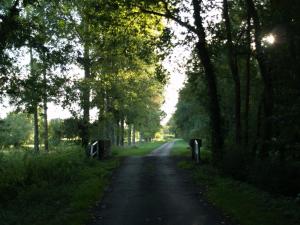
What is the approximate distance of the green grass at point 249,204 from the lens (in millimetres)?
10021

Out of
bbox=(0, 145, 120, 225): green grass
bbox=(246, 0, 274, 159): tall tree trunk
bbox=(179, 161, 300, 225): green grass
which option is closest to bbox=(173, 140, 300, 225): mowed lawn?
bbox=(179, 161, 300, 225): green grass

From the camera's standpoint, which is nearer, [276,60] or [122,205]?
[122,205]

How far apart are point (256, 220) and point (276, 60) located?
5.36 meters

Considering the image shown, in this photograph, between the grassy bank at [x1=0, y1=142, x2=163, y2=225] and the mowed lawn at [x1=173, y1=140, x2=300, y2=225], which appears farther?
the grassy bank at [x1=0, y1=142, x2=163, y2=225]

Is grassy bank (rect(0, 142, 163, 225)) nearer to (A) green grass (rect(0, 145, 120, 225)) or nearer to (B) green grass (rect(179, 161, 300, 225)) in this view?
(A) green grass (rect(0, 145, 120, 225))

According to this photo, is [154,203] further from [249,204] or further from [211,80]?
[211,80]

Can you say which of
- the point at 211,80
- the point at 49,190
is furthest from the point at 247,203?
the point at 211,80

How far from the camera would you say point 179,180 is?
17.5 meters

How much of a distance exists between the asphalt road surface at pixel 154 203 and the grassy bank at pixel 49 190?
515 millimetres

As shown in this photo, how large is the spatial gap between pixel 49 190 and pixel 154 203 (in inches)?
151

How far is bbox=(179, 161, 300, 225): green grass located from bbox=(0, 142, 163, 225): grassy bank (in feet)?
11.5

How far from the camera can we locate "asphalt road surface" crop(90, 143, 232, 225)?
33.9 feet

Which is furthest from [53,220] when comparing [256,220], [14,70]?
[14,70]

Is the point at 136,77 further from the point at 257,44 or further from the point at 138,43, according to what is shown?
the point at 257,44
